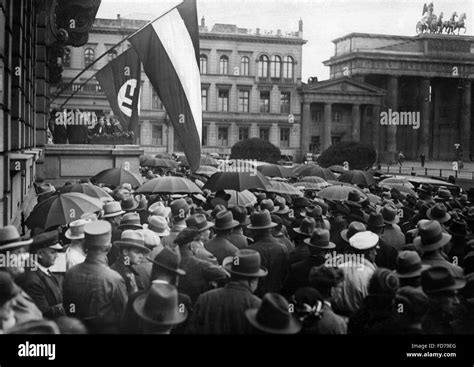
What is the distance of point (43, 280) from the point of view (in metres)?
6.42

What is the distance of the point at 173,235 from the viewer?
830 cm

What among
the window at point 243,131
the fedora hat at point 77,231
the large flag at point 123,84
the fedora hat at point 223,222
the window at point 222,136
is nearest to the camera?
the fedora hat at point 77,231

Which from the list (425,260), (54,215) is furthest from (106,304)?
(425,260)

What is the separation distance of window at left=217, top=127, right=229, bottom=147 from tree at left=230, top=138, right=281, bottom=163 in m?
5.81

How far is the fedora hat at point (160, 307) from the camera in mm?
5578

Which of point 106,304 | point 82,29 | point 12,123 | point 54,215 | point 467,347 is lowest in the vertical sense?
point 467,347

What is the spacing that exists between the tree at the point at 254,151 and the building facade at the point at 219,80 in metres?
2.58

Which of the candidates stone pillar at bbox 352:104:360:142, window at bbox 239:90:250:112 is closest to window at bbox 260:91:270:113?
window at bbox 239:90:250:112

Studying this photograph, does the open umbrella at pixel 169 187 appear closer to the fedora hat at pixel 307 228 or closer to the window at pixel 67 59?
the fedora hat at pixel 307 228

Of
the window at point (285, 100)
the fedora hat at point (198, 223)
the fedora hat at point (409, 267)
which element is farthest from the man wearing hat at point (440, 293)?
the window at point (285, 100)

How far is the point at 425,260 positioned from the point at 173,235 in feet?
9.80

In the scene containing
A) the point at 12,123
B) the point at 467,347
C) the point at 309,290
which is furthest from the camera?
the point at 12,123

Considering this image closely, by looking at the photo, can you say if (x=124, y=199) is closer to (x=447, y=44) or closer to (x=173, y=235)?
(x=173, y=235)

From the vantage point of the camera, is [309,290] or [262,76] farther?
[262,76]
